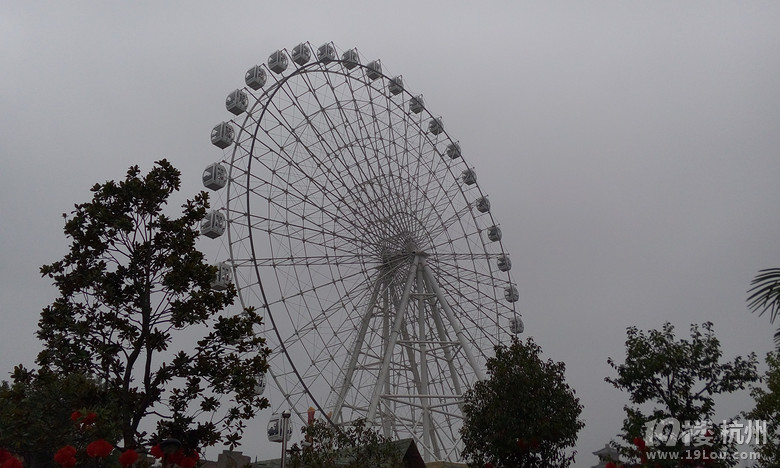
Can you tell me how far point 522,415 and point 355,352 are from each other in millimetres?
11104

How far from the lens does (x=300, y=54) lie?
1203 inches

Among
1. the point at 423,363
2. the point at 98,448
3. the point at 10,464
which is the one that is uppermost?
the point at 423,363

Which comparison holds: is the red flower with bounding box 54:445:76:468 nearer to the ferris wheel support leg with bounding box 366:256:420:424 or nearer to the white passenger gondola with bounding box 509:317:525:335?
the ferris wheel support leg with bounding box 366:256:420:424

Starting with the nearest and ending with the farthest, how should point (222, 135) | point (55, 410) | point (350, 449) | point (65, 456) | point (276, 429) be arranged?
point (65, 456) < point (55, 410) < point (350, 449) < point (276, 429) < point (222, 135)

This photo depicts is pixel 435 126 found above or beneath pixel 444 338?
above

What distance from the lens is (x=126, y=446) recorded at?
35.4ft

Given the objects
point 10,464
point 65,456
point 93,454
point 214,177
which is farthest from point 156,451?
point 214,177

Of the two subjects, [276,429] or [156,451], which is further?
[276,429]

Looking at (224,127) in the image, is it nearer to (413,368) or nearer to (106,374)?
(413,368)

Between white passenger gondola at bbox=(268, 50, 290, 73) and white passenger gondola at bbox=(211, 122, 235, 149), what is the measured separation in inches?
152

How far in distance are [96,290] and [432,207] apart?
23.4 metres

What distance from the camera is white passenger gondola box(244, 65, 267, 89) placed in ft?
95.7

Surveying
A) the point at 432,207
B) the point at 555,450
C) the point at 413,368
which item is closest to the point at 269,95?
the point at 432,207

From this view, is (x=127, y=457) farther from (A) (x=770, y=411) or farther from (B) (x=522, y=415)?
(A) (x=770, y=411)
